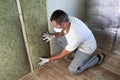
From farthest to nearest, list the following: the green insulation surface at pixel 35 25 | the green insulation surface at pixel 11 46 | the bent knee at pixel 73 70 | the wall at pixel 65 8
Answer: the bent knee at pixel 73 70 → the wall at pixel 65 8 → the green insulation surface at pixel 35 25 → the green insulation surface at pixel 11 46

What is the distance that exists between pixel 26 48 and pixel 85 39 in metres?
0.61

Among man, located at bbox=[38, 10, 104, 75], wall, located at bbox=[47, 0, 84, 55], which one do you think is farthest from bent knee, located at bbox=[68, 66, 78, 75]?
wall, located at bbox=[47, 0, 84, 55]

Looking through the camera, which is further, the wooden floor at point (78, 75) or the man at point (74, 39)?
the wooden floor at point (78, 75)

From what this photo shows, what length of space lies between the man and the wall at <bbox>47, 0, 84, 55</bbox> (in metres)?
0.09

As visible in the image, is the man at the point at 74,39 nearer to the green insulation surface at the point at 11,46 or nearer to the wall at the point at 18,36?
the wall at the point at 18,36

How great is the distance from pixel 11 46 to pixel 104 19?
110cm

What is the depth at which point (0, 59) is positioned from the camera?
1.38 m

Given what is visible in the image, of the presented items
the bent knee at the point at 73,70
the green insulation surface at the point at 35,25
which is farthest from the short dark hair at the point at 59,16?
the bent knee at the point at 73,70

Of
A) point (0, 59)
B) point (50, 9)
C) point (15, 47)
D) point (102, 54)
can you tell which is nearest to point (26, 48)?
point (15, 47)

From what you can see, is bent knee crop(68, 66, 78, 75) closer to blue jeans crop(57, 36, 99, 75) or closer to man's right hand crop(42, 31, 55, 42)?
blue jeans crop(57, 36, 99, 75)

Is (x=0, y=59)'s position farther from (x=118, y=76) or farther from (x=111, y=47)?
(x=111, y=47)

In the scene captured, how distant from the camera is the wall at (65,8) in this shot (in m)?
1.56

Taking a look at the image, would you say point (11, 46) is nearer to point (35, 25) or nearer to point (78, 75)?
point (35, 25)

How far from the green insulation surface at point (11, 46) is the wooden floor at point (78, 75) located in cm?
16
